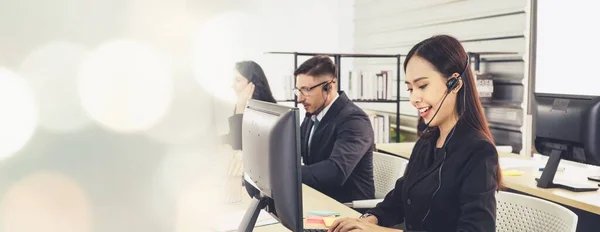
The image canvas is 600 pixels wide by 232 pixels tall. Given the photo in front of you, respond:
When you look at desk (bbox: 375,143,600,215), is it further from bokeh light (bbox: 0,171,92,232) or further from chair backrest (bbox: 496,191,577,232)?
bokeh light (bbox: 0,171,92,232)

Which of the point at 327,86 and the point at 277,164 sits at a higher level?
the point at 327,86

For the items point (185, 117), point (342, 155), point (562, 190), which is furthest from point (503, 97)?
point (185, 117)

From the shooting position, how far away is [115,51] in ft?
1.99

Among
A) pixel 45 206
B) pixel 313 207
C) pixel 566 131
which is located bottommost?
pixel 313 207

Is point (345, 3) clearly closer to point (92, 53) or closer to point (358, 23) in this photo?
point (358, 23)

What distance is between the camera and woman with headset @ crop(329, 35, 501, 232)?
1535 millimetres

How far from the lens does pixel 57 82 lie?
0.57 metres

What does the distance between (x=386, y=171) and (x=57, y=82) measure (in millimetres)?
2470

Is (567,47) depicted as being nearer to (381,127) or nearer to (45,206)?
(381,127)

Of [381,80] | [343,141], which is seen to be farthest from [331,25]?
[343,141]

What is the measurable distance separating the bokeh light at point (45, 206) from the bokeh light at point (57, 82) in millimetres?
58

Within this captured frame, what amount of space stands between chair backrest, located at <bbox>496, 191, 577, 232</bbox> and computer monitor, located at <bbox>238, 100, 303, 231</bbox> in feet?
2.68

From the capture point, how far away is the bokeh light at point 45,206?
541mm

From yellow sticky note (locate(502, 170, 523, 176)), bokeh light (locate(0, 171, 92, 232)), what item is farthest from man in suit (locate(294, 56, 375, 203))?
bokeh light (locate(0, 171, 92, 232))
